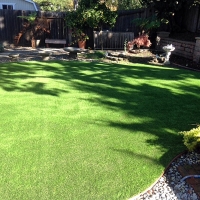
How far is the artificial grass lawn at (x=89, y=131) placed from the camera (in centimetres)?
257

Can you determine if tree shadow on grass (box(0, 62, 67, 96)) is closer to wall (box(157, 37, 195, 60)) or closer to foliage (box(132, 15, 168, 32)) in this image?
wall (box(157, 37, 195, 60))

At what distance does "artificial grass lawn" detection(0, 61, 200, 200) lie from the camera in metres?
2.57

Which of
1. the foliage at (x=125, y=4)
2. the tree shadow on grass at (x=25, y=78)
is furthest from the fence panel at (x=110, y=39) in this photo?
the foliage at (x=125, y=4)

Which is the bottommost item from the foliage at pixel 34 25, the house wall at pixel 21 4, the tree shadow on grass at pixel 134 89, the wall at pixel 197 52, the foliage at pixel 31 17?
the tree shadow on grass at pixel 134 89

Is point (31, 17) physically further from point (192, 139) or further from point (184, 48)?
point (192, 139)

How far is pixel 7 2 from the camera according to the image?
20.3 m

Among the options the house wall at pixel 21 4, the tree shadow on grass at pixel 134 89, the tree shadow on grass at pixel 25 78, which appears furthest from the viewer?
the house wall at pixel 21 4

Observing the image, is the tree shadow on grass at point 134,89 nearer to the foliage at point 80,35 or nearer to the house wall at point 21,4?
the foliage at point 80,35

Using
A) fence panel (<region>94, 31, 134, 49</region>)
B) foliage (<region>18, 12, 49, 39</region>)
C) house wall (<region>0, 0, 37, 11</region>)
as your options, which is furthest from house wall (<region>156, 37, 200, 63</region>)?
house wall (<region>0, 0, 37, 11</region>)

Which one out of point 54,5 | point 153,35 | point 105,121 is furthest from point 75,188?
point 54,5

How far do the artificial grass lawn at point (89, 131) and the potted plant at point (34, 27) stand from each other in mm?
7205

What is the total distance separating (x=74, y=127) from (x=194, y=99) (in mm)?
2863

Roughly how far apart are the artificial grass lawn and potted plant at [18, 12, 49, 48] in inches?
284

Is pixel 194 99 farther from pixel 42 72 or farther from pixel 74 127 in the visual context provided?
pixel 42 72
